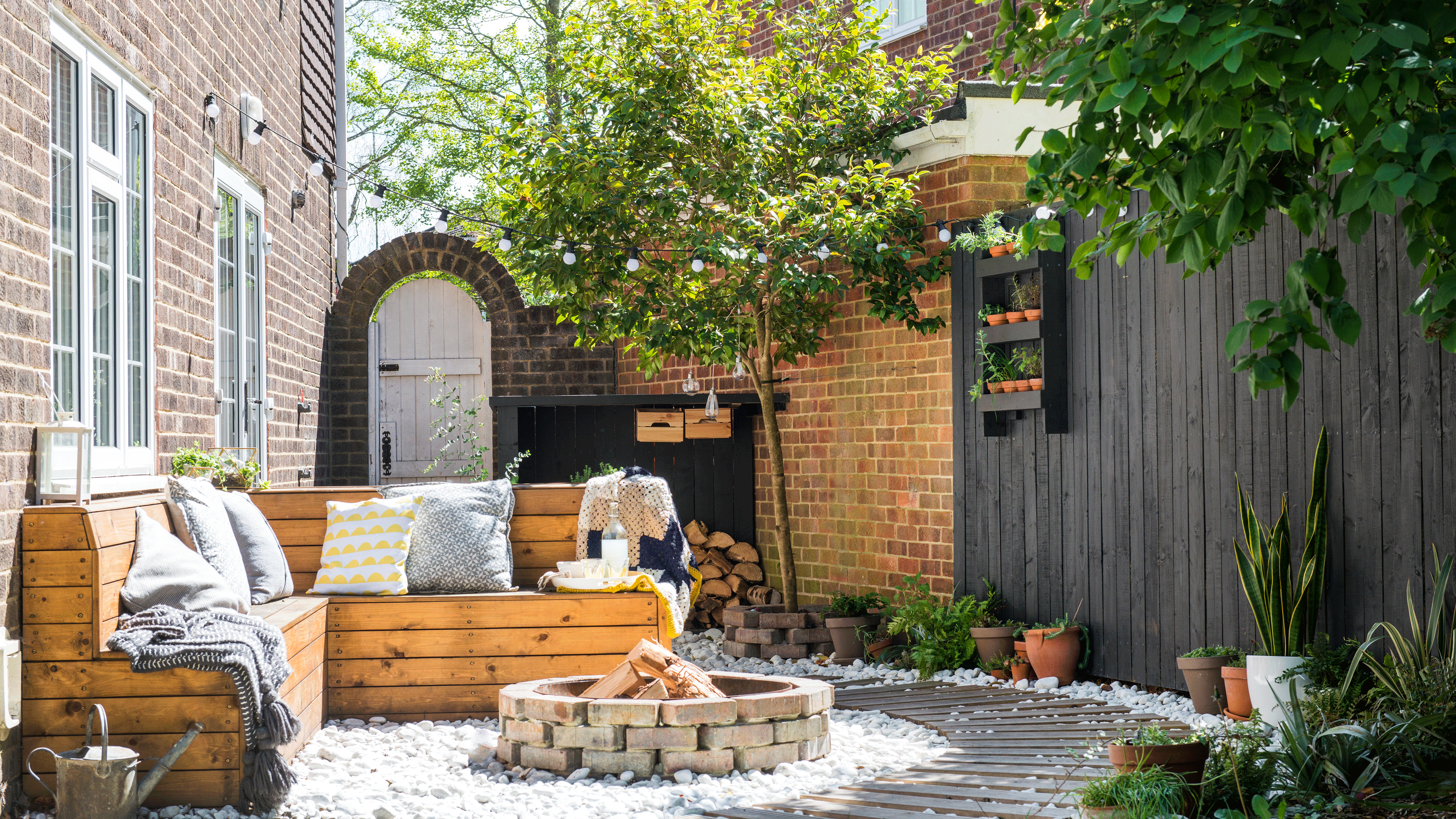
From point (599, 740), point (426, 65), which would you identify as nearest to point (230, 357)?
point (599, 740)

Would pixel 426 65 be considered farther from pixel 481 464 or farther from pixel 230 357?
pixel 230 357

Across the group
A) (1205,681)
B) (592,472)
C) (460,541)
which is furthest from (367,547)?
(1205,681)

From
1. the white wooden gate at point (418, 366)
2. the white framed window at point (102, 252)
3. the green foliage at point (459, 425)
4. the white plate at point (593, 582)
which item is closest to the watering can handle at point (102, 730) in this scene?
the white framed window at point (102, 252)

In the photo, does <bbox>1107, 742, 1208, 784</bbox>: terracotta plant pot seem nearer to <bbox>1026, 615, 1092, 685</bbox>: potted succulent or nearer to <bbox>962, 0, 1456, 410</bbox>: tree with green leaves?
<bbox>962, 0, 1456, 410</bbox>: tree with green leaves

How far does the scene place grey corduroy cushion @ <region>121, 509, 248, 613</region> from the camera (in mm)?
3984

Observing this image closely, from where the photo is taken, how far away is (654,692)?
4242mm

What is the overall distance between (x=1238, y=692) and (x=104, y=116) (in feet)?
16.2

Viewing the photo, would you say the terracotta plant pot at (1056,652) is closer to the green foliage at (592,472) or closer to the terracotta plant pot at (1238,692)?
the terracotta plant pot at (1238,692)

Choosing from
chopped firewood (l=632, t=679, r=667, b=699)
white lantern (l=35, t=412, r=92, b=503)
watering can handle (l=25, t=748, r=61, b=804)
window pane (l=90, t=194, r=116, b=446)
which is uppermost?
window pane (l=90, t=194, r=116, b=446)

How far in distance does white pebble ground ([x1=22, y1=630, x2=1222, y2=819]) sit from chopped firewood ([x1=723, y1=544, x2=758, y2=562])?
309 cm

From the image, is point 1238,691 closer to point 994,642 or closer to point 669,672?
point 994,642

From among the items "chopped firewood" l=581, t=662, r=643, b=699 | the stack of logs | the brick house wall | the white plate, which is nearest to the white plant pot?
"chopped firewood" l=581, t=662, r=643, b=699

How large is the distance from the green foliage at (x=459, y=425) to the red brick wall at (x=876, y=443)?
2.15 m

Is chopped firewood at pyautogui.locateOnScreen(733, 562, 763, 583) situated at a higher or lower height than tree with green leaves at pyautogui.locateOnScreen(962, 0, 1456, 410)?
lower
